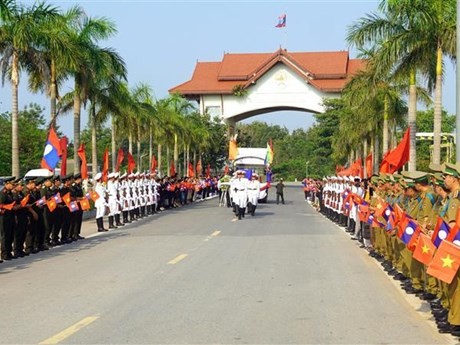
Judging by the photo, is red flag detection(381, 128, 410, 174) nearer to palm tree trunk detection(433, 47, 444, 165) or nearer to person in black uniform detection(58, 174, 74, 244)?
palm tree trunk detection(433, 47, 444, 165)

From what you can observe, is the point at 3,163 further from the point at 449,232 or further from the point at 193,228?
the point at 449,232

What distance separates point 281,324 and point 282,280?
355 cm

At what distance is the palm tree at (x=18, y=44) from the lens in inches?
1000

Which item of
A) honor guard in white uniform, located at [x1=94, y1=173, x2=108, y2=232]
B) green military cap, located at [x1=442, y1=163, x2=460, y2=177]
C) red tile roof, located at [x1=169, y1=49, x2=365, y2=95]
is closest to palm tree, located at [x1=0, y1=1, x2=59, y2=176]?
honor guard in white uniform, located at [x1=94, y1=173, x2=108, y2=232]

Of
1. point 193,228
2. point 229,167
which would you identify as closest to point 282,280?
point 193,228

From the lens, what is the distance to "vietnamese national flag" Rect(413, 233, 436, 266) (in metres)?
8.62

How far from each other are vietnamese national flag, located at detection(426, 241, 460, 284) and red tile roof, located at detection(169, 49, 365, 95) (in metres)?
70.2

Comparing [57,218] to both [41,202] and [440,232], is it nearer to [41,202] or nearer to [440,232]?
[41,202]

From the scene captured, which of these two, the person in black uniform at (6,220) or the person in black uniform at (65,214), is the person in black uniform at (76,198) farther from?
the person in black uniform at (6,220)

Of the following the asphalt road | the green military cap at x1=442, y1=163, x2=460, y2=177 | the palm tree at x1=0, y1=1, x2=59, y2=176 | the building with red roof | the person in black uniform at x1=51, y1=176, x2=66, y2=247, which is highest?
the building with red roof

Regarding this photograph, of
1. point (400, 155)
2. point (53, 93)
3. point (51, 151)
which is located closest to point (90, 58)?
point (53, 93)

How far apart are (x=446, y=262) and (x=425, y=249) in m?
0.96

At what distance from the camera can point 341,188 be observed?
26.5 metres

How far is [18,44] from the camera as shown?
2564cm
